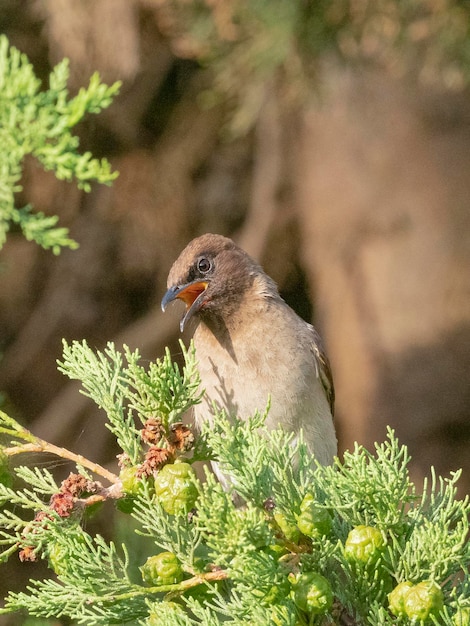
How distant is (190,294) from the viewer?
4.24 metres

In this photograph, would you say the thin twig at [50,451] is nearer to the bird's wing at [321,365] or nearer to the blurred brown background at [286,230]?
the bird's wing at [321,365]

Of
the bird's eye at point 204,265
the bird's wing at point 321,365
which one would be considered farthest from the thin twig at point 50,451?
the bird's wing at point 321,365

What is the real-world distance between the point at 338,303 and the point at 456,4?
287cm

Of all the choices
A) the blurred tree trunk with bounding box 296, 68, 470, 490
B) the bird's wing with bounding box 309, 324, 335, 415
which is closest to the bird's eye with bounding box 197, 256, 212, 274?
the bird's wing with bounding box 309, 324, 335, 415

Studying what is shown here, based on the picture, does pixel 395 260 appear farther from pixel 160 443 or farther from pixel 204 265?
pixel 160 443

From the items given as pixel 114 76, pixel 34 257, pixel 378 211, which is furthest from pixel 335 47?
pixel 34 257

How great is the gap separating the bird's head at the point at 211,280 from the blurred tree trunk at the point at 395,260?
3.05 meters

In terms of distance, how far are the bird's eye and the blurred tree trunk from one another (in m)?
3.19

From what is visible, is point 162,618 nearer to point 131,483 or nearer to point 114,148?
point 131,483

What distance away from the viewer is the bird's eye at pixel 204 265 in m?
4.20

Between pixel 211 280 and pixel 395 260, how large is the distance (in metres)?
3.49

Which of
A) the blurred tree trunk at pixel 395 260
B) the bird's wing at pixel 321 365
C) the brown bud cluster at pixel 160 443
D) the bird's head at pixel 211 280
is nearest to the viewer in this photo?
the brown bud cluster at pixel 160 443

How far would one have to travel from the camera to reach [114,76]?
19.4 ft

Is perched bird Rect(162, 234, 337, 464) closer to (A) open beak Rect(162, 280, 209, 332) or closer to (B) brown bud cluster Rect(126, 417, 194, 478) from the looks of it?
(A) open beak Rect(162, 280, 209, 332)
